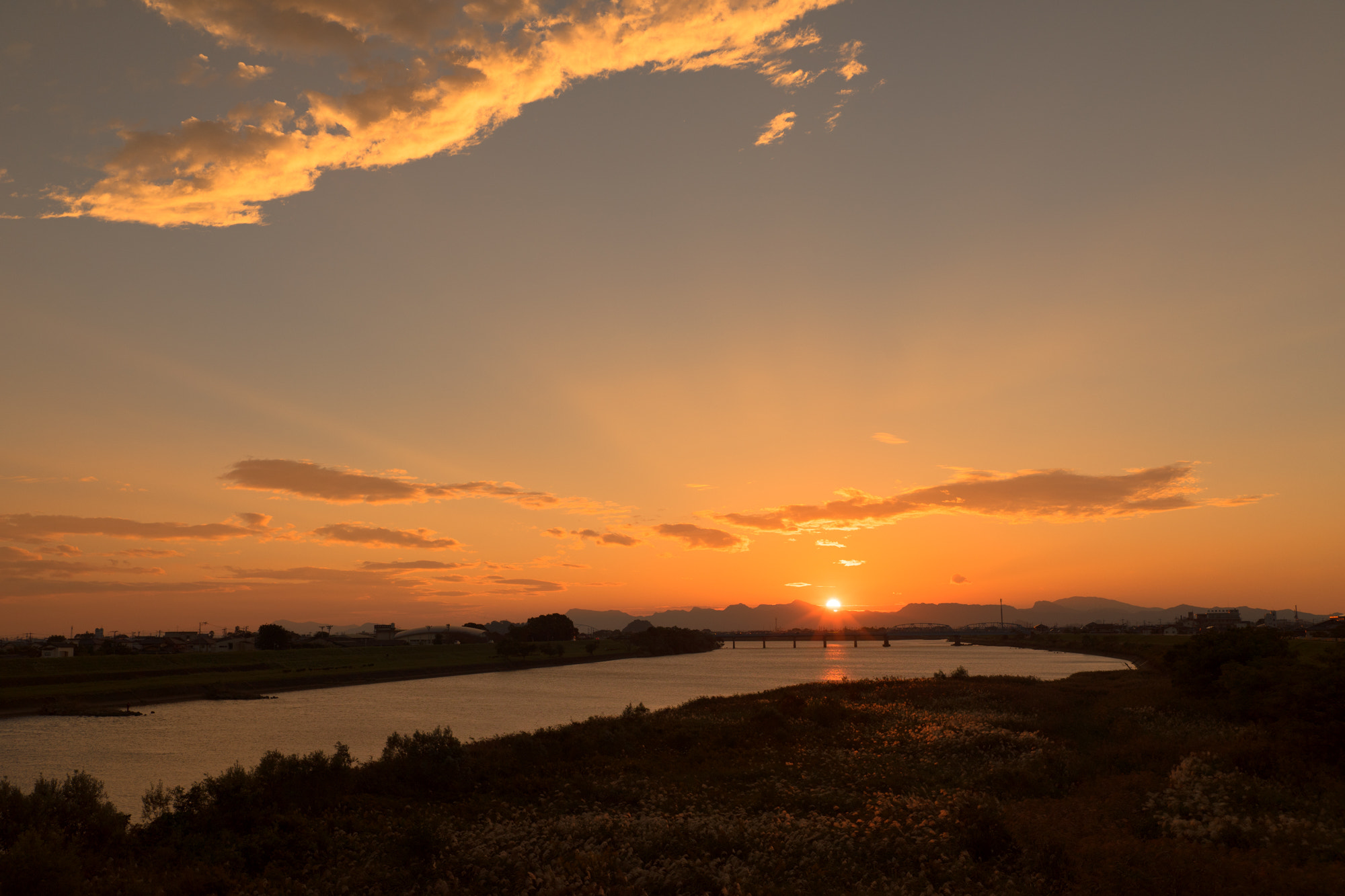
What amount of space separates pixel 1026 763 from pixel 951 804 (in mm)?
8672

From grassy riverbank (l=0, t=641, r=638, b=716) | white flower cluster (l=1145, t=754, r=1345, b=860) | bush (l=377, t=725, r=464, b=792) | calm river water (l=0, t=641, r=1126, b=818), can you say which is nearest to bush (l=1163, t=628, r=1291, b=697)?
white flower cluster (l=1145, t=754, r=1345, b=860)

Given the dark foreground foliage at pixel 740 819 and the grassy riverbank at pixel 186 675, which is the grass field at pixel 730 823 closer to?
the dark foreground foliage at pixel 740 819

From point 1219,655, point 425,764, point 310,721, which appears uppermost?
point 1219,655

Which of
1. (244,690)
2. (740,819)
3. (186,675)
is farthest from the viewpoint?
(186,675)

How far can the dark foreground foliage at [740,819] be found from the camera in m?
18.5

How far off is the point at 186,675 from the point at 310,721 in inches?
2179

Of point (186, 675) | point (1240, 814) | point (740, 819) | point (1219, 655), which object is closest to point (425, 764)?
point (740, 819)

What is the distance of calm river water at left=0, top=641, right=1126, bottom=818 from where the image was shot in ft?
158

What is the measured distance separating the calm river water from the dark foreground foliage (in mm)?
12348

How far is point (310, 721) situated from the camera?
72.6 metres

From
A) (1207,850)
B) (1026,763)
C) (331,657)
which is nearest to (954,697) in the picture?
(1026,763)

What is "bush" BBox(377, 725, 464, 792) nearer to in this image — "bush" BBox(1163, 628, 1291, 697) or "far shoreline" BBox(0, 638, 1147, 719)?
"bush" BBox(1163, 628, 1291, 697)

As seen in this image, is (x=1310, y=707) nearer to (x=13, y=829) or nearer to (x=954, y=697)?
(x=954, y=697)

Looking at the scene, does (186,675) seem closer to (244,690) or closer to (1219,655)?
(244,690)
